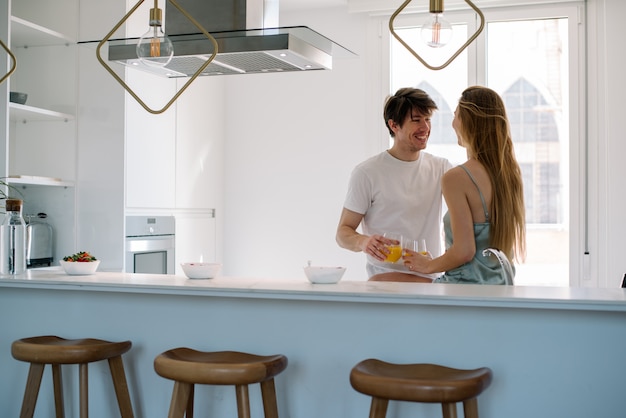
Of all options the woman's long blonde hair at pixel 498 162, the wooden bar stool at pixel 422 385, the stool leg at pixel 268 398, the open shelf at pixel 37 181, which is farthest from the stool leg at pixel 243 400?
the open shelf at pixel 37 181

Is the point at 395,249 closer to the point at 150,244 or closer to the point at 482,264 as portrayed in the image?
the point at 482,264

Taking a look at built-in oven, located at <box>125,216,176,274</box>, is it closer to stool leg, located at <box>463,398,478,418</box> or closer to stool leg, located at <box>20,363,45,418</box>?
stool leg, located at <box>20,363,45,418</box>

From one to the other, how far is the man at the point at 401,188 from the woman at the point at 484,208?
0.55 m

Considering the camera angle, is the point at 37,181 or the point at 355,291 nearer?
the point at 355,291

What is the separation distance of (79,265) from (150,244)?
1336 mm

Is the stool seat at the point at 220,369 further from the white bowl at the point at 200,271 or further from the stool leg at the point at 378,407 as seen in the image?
the white bowl at the point at 200,271

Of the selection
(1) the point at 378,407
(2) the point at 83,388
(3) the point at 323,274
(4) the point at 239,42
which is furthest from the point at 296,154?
(1) the point at 378,407

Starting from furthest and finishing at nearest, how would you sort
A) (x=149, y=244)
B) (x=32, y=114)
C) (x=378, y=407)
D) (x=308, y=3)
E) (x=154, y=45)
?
(x=308, y=3) → (x=149, y=244) → (x=32, y=114) → (x=154, y=45) → (x=378, y=407)

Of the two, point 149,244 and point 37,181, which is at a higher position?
point 37,181

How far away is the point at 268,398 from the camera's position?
246cm

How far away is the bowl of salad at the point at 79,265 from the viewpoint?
3141 millimetres

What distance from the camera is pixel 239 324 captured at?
283cm

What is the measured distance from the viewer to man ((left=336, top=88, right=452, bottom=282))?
356 cm

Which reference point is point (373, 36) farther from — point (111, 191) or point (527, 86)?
point (111, 191)
